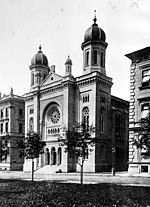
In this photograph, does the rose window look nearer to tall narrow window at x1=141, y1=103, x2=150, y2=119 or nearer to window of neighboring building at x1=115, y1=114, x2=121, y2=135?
window of neighboring building at x1=115, y1=114, x2=121, y2=135

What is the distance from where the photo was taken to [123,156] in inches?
2103

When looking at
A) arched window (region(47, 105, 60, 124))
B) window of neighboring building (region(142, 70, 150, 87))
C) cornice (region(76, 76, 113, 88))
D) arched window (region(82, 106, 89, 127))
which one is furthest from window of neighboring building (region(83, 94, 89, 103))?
window of neighboring building (region(142, 70, 150, 87))

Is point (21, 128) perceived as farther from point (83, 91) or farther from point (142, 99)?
point (142, 99)

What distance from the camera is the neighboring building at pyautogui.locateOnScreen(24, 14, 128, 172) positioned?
150 ft

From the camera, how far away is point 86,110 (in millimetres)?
47031

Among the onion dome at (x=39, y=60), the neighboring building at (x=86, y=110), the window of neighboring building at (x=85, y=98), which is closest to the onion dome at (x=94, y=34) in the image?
the neighboring building at (x=86, y=110)

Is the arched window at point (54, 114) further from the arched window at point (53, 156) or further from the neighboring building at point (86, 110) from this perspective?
the arched window at point (53, 156)

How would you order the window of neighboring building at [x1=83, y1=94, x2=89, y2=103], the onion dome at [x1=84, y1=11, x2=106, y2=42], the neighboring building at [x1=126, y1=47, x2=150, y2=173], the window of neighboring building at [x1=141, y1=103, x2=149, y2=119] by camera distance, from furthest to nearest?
the onion dome at [x1=84, y1=11, x2=106, y2=42]
the window of neighboring building at [x1=83, y1=94, x2=89, y2=103]
the window of neighboring building at [x1=141, y1=103, x2=149, y2=119]
the neighboring building at [x1=126, y1=47, x2=150, y2=173]

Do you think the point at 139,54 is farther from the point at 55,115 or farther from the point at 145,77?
the point at 55,115

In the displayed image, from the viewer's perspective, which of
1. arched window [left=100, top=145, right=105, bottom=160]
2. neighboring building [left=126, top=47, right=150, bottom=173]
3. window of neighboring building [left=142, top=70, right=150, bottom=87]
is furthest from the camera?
arched window [left=100, top=145, right=105, bottom=160]

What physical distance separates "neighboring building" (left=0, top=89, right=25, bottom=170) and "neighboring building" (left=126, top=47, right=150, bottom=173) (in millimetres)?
36723

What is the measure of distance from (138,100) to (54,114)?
24370 mm

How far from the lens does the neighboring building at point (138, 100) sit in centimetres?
3094

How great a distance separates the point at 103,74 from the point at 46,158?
20266 millimetres
